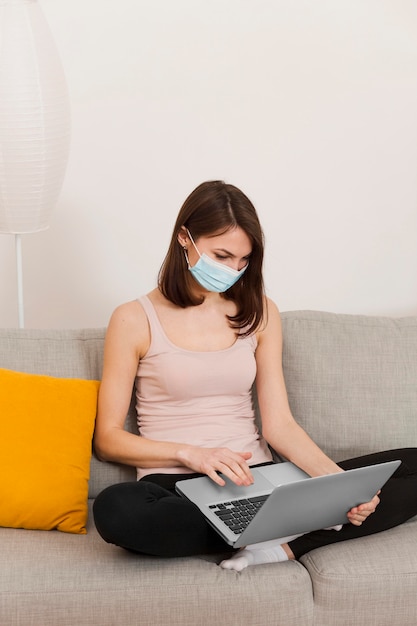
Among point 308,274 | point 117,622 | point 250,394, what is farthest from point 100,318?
point 117,622

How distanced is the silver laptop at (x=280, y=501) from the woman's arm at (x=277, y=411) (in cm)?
9

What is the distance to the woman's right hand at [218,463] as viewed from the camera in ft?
6.24

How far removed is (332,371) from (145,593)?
811 mm

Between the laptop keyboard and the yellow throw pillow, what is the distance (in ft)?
1.08

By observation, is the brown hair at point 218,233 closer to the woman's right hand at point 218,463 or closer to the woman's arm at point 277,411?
the woman's arm at point 277,411

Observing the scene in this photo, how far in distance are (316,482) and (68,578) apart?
1.70ft

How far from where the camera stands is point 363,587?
1823 millimetres

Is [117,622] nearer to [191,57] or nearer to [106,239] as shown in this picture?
[106,239]

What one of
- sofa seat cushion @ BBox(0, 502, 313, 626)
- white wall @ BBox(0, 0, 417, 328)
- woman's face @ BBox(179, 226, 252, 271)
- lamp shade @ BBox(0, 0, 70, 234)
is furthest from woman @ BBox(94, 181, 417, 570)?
white wall @ BBox(0, 0, 417, 328)

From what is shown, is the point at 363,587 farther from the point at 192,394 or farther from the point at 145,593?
the point at 192,394

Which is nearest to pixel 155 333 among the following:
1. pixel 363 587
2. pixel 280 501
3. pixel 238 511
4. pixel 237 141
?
pixel 238 511

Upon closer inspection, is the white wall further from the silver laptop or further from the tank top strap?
the silver laptop

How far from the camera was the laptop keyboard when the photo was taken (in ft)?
6.10

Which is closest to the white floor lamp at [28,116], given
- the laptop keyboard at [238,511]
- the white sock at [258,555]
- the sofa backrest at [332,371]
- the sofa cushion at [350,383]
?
the sofa backrest at [332,371]
